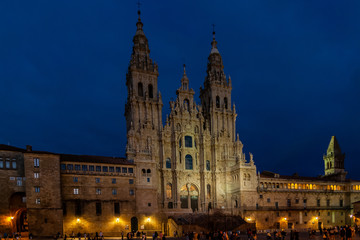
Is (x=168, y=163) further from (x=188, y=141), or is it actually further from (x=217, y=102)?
(x=217, y=102)

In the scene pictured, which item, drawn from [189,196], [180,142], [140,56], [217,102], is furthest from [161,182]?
[140,56]

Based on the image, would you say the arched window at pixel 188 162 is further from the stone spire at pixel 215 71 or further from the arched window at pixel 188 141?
the stone spire at pixel 215 71

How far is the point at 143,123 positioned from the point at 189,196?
20.0m

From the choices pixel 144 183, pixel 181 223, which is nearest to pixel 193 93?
pixel 144 183

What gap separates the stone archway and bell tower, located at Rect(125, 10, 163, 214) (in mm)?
9676

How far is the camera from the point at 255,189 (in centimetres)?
7812

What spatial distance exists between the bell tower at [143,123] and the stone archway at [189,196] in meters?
9.68

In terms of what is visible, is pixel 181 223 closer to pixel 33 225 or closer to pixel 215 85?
pixel 33 225

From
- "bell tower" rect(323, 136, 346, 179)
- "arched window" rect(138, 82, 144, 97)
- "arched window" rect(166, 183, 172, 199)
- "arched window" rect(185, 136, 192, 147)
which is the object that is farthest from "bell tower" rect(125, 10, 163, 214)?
"bell tower" rect(323, 136, 346, 179)

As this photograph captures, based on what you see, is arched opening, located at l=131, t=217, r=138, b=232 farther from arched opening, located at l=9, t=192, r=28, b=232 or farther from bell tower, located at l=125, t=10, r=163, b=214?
arched opening, located at l=9, t=192, r=28, b=232

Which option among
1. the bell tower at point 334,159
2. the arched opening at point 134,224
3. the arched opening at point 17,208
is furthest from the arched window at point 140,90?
the bell tower at point 334,159

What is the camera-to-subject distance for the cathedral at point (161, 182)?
189 feet

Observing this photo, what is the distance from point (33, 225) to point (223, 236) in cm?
3203

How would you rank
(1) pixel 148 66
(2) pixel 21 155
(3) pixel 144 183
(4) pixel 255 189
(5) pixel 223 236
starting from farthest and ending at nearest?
(1) pixel 148 66 < (4) pixel 255 189 < (3) pixel 144 183 < (2) pixel 21 155 < (5) pixel 223 236
